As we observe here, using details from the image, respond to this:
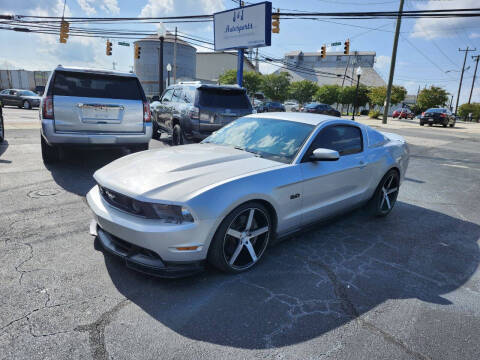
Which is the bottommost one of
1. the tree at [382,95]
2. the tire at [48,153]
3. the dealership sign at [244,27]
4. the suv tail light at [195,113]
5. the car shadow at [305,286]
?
the car shadow at [305,286]

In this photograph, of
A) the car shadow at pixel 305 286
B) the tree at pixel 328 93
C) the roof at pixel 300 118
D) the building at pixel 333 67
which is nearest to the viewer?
the car shadow at pixel 305 286

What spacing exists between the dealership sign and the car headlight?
14.4 metres

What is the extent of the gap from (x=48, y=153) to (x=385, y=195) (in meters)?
6.24

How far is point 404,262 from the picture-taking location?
360 centimetres

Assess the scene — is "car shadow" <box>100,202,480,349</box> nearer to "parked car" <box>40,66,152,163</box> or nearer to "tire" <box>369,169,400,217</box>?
"tire" <box>369,169,400,217</box>

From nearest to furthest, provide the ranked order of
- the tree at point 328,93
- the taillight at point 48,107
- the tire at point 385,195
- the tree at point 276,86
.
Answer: the tire at point 385,195
the taillight at point 48,107
the tree at point 328,93
the tree at point 276,86

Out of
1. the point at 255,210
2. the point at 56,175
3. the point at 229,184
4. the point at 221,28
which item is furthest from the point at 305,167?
the point at 221,28

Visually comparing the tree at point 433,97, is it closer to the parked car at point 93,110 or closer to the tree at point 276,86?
the tree at point 276,86

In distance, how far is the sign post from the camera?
15.3 m

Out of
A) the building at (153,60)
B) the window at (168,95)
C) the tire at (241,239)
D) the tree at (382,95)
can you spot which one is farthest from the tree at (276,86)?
the tire at (241,239)

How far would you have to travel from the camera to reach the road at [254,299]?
222cm

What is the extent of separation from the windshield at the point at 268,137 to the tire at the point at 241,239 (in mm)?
718

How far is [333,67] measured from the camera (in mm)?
91000

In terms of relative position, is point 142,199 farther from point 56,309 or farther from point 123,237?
point 56,309
